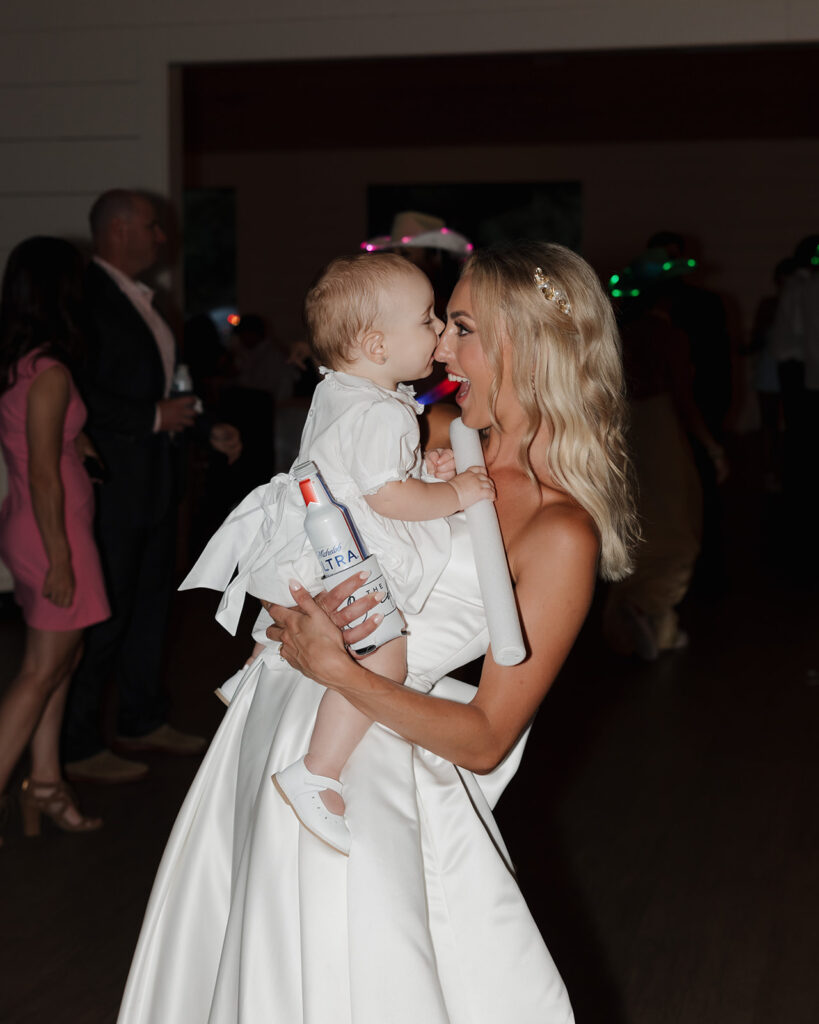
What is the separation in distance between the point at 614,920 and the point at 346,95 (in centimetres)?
1035

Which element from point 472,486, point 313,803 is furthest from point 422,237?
point 313,803

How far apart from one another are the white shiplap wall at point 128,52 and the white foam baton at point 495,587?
184 inches

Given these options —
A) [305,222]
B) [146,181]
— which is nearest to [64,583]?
[146,181]

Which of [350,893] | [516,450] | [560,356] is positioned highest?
[560,356]

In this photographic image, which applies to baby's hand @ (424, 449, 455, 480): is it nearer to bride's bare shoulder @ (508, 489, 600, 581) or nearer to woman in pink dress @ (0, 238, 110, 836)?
bride's bare shoulder @ (508, 489, 600, 581)

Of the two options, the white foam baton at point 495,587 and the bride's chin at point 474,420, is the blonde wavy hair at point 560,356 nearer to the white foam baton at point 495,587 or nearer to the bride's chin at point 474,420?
the bride's chin at point 474,420

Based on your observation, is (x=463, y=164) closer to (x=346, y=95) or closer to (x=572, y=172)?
(x=572, y=172)

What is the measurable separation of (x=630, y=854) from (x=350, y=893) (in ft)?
7.09

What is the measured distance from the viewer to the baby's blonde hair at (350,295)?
173 cm

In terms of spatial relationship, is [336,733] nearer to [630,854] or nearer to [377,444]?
[377,444]

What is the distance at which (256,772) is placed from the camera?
1.67 m

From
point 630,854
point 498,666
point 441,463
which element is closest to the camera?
point 498,666

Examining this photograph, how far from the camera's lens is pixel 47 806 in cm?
350

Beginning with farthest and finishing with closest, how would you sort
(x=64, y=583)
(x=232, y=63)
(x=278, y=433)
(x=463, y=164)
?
(x=463, y=164) < (x=278, y=433) < (x=232, y=63) < (x=64, y=583)
